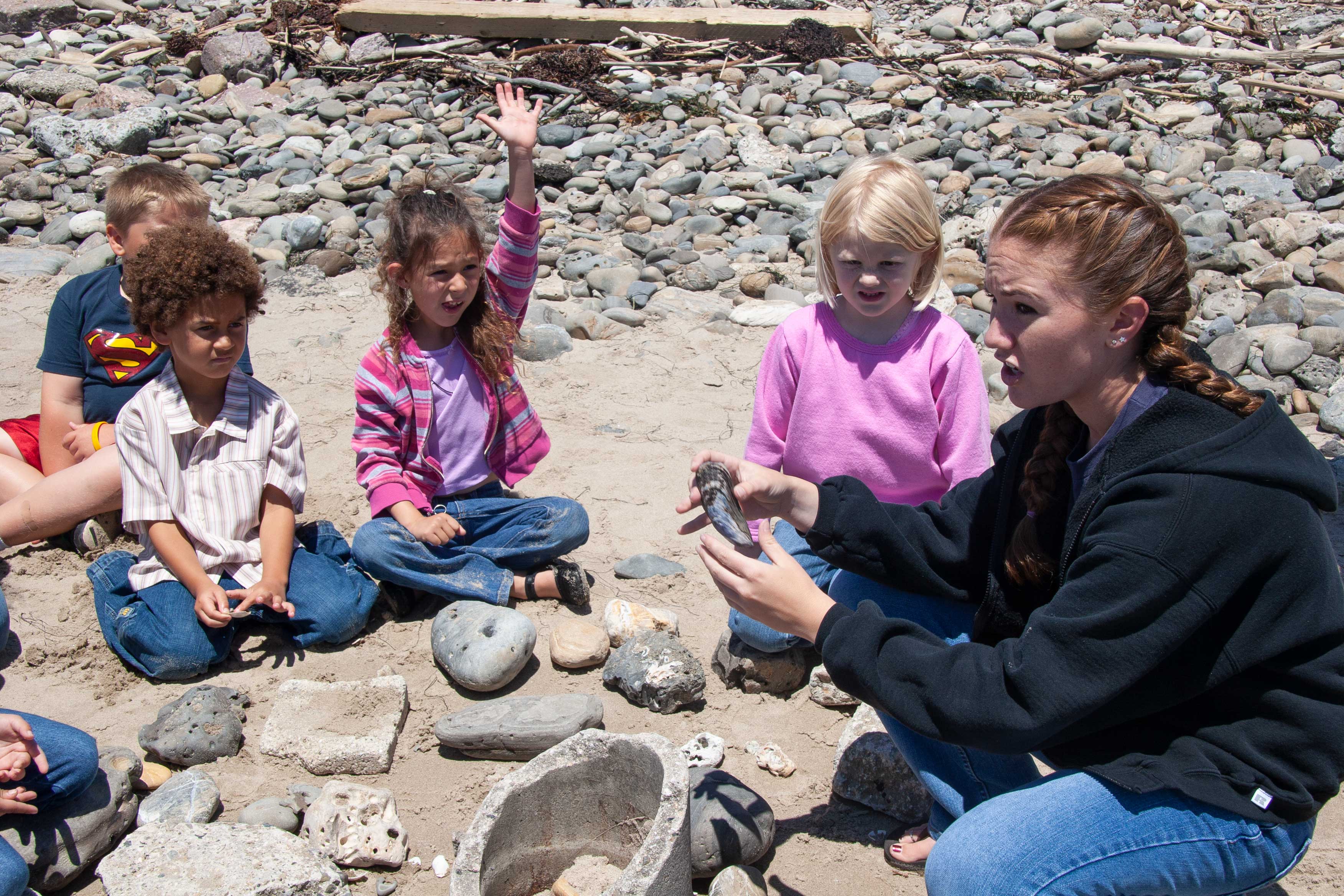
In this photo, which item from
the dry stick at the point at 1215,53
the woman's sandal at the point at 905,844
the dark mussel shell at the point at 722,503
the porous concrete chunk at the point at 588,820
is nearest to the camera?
the porous concrete chunk at the point at 588,820

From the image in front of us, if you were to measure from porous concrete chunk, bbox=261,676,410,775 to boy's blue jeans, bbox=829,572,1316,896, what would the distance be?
1614 millimetres

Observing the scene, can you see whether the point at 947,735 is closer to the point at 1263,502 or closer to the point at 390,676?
the point at 1263,502

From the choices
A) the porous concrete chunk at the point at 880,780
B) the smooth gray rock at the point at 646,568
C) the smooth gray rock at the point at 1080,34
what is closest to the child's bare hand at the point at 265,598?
the smooth gray rock at the point at 646,568

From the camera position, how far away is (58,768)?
101 inches

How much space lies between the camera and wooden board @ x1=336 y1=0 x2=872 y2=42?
11.0 metres

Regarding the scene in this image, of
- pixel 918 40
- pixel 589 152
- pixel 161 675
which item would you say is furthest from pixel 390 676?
pixel 918 40

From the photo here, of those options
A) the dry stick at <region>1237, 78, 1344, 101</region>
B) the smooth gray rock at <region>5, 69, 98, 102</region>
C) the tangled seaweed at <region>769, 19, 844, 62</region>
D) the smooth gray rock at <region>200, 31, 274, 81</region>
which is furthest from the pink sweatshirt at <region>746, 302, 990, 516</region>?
the smooth gray rock at <region>5, 69, 98, 102</region>

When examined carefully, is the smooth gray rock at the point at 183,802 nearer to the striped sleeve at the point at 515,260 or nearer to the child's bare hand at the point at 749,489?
the child's bare hand at the point at 749,489

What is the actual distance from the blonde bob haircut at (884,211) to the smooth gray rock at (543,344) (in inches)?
96.6

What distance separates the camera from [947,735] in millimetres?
2084

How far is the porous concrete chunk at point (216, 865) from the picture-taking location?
92.4 inches

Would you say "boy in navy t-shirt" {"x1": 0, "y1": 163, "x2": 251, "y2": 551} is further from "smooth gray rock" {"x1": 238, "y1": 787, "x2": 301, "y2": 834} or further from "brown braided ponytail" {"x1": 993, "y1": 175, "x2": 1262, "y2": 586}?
"brown braided ponytail" {"x1": 993, "y1": 175, "x2": 1262, "y2": 586}

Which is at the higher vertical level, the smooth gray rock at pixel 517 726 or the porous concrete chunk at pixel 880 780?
the porous concrete chunk at pixel 880 780

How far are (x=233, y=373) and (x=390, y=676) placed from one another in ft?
3.99
